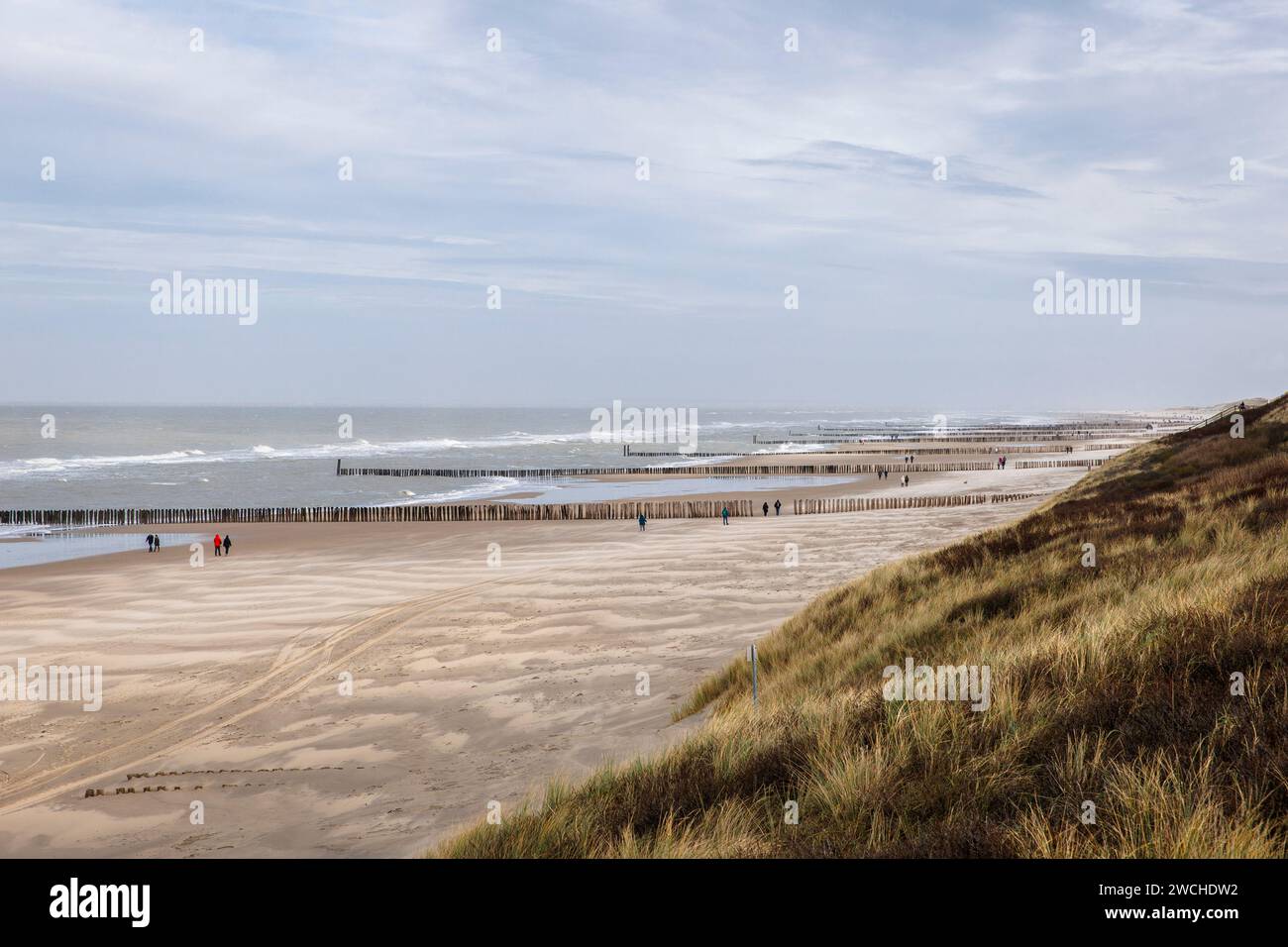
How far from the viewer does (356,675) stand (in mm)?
15594

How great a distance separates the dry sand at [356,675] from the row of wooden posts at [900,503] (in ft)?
34.2

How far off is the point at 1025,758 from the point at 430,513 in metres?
40.5

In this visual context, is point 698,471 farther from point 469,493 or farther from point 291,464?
point 291,464

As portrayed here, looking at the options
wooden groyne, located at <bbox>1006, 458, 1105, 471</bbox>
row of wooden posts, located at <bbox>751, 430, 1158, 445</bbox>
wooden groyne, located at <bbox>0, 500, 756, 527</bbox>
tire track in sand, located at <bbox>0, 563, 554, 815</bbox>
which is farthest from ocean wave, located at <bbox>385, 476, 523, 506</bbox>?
row of wooden posts, located at <bbox>751, 430, 1158, 445</bbox>

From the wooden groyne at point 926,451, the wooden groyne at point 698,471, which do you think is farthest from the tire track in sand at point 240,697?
the wooden groyne at point 926,451

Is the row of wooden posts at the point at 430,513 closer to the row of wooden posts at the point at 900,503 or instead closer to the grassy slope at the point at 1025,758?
the row of wooden posts at the point at 900,503

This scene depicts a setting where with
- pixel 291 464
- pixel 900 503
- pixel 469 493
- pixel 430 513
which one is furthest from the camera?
pixel 291 464

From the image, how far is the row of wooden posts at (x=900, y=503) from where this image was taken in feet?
140

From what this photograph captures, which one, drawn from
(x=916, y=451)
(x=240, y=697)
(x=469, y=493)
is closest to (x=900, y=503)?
(x=469, y=493)

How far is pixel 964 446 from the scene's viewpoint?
97.4 metres
